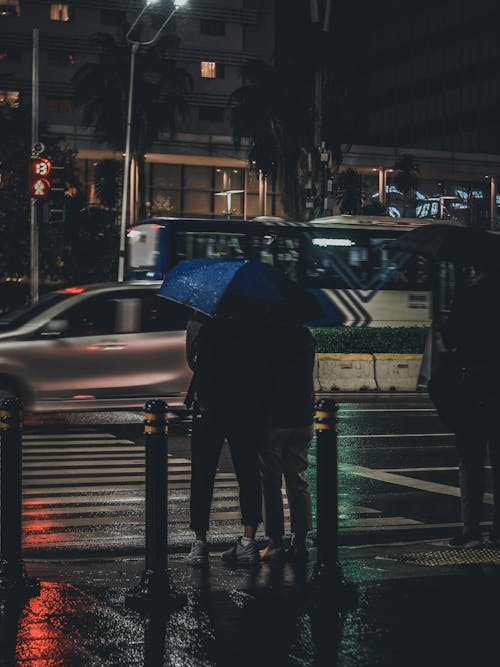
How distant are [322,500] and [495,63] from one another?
299 ft

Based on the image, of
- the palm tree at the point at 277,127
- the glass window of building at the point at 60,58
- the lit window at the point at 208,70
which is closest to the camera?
the palm tree at the point at 277,127

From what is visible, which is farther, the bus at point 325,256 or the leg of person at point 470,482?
the bus at point 325,256

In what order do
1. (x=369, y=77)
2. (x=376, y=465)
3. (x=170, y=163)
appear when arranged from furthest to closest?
(x=369, y=77) < (x=170, y=163) < (x=376, y=465)

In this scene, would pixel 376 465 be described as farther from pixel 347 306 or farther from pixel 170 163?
pixel 170 163

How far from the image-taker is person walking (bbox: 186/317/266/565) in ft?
25.6

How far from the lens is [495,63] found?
93812mm

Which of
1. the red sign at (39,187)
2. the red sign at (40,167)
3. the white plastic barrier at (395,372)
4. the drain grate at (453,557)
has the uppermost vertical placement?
the red sign at (40,167)

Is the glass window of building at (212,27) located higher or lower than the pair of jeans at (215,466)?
higher

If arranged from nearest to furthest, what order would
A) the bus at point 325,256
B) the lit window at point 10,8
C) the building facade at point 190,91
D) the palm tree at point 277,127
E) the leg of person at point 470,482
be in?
1. the leg of person at point 470,482
2. the bus at point 325,256
3. the palm tree at point 277,127
4. the building facade at point 190,91
5. the lit window at point 10,8

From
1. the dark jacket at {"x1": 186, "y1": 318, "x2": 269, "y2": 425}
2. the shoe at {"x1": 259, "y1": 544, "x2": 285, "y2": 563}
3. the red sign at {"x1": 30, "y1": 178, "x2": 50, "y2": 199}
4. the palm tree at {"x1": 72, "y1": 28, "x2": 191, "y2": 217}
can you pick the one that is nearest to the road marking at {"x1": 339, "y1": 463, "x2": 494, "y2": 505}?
the shoe at {"x1": 259, "y1": 544, "x2": 285, "y2": 563}

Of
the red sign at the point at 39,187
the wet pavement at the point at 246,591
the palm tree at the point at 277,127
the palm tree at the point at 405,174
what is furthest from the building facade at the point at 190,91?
the wet pavement at the point at 246,591

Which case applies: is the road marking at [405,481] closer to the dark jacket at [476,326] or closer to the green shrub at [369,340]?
the dark jacket at [476,326]

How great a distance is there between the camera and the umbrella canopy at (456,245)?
845 cm

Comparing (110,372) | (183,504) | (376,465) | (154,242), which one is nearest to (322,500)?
(183,504)
